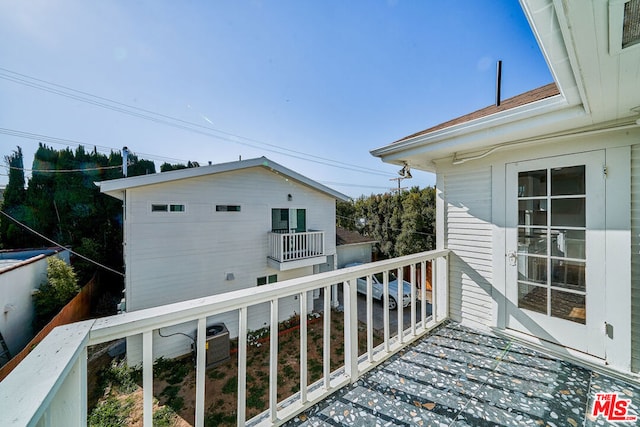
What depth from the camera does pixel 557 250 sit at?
2088mm

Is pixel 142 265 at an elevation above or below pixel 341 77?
below

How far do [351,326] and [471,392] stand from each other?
0.95 meters

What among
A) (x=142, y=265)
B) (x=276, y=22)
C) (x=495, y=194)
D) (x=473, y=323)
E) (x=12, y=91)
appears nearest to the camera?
(x=495, y=194)

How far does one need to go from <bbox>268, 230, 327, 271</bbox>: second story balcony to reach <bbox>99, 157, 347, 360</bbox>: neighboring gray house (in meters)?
0.03

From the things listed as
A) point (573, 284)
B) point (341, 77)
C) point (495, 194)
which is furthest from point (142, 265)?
point (573, 284)

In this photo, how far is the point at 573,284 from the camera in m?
2.00

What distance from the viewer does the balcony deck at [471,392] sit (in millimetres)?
1439

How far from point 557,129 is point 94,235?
13.1m

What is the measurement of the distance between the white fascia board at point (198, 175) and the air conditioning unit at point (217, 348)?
11.8 feet

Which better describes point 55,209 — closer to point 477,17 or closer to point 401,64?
point 401,64

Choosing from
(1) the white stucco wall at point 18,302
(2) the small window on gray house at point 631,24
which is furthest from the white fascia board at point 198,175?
(2) the small window on gray house at point 631,24

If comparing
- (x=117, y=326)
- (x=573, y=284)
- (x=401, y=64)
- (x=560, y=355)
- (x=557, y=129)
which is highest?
(x=401, y=64)

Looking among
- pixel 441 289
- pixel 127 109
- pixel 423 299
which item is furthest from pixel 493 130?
pixel 127 109

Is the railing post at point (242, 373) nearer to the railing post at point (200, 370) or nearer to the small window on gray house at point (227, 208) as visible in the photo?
the railing post at point (200, 370)
